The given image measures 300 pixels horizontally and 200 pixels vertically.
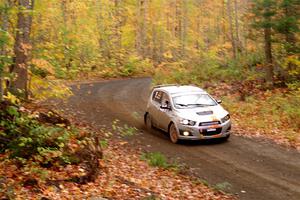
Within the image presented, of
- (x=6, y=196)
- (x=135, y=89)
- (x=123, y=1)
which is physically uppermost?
(x=123, y=1)

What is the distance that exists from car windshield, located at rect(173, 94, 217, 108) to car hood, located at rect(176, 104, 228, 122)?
0.34m

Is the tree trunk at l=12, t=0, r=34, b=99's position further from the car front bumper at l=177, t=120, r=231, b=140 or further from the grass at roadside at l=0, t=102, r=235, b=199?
the car front bumper at l=177, t=120, r=231, b=140

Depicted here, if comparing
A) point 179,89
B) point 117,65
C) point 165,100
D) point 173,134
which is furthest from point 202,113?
point 117,65

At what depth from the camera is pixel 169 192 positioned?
31.6ft

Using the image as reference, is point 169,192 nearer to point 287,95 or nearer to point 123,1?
point 287,95

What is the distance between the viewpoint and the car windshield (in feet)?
49.2

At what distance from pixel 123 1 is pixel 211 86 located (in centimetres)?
2665

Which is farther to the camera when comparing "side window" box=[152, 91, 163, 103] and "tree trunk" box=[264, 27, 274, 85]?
"tree trunk" box=[264, 27, 274, 85]

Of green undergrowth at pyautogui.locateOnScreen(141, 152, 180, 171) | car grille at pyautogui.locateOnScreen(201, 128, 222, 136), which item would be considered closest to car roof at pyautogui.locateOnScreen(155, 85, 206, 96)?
car grille at pyautogui.locateOnScreen(201, 128, 222, 136)

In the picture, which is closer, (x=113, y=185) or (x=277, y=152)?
(x=113, y=185)

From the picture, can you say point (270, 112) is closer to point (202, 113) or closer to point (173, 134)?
point (202, 113)

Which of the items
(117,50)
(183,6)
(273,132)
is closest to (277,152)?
(273,132)

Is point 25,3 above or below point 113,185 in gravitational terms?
above

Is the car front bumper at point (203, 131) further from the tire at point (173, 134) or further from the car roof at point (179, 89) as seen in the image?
the car roof at point (179, 89)
